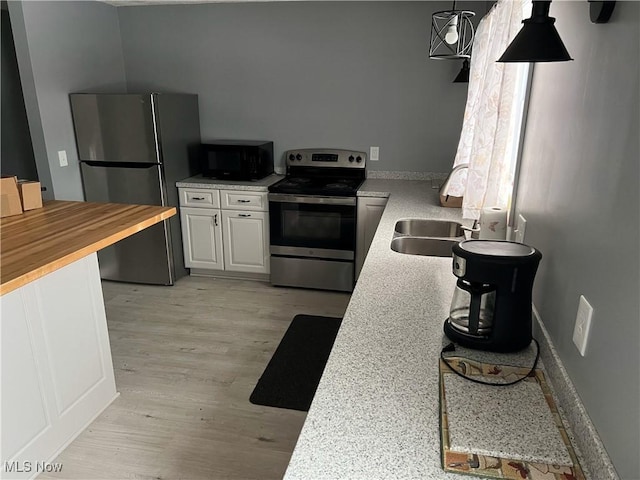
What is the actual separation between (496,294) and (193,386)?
6.04 ft

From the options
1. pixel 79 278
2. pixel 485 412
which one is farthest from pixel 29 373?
pixel 485 412

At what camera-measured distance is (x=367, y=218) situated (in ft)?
11.8

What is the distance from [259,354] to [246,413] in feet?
1.83

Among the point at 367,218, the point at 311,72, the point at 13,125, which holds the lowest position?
the point at 367,218

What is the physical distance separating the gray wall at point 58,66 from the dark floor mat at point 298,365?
2119 millimetres

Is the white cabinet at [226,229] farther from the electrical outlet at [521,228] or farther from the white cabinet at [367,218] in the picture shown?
the electrical outlet at [521,228]

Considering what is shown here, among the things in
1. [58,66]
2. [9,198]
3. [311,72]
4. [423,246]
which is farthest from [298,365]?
[58,66]

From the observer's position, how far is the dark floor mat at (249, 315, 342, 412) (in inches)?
97.0

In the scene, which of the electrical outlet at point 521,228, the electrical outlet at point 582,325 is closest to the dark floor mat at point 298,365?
the electrical outlet at point 521,228

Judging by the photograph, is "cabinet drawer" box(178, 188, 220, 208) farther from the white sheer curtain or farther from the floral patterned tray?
the floral patterned tray

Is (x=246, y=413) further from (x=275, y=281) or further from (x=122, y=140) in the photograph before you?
(x=122, y=140)

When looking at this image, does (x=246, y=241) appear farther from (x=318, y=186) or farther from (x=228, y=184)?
(x=318, y=186)

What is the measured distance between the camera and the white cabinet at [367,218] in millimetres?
3545

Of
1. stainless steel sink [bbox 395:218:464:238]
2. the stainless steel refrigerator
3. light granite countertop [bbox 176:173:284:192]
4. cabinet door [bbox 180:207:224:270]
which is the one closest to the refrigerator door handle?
the stainless steel refrigerator
